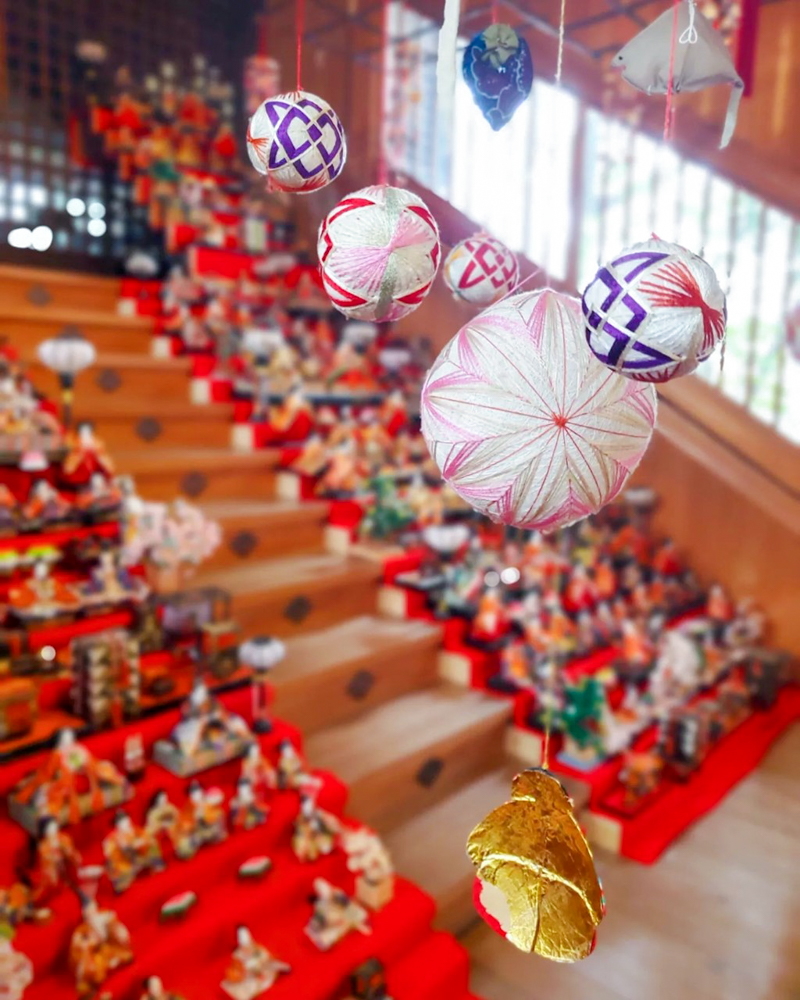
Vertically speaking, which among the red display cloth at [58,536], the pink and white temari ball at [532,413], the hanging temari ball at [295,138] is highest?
the hanging temari ball at [295,138]

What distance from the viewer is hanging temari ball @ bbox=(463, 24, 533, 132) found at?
1380 millimetres

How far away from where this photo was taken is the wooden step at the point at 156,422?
405 cm

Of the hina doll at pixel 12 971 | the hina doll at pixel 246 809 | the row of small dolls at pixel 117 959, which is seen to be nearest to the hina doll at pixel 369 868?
the row of small dolls at pixel 117 959

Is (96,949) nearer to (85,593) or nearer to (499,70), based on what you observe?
(85,593)

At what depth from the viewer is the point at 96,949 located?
82.4 inches

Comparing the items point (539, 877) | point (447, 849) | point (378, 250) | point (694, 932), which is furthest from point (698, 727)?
point (378, 250)

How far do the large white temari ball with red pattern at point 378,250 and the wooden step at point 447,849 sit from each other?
1.92 metres

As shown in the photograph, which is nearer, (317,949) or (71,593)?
(317,949)

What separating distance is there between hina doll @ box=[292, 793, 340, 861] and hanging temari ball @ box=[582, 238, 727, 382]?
7.08 feet

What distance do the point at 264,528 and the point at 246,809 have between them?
159 cm

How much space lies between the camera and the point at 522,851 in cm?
111

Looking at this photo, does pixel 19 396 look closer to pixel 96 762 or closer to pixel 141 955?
pixel 96 762

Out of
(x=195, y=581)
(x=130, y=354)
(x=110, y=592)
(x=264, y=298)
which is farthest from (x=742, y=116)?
(x=110, y=592)

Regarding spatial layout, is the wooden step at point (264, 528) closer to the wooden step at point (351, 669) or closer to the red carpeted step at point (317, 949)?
the wooden step at point (351, 669)
